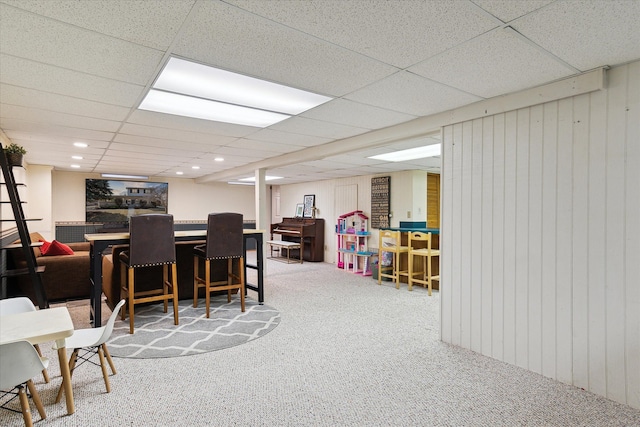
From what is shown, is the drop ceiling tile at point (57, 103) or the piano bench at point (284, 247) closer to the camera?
the drop ceiling tile at point (57, 103)

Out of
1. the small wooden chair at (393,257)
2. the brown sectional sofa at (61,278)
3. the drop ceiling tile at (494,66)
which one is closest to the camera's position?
the drop ceiling tile at (494,66)

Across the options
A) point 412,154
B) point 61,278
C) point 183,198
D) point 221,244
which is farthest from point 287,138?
point 183,198

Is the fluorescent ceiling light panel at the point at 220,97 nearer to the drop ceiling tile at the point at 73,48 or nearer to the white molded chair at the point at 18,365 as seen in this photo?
the drop ceiling tile at the point at 73,48

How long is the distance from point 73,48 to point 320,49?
4.67ft

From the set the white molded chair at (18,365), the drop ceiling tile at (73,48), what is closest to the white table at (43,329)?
the white molded chair at (18,365)

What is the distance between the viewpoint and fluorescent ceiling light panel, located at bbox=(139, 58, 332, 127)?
2.42m

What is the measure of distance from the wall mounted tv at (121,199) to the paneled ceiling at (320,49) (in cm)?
543

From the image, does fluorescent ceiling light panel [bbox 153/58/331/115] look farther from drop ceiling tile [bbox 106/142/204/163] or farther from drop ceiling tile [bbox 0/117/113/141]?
drop ceiling tile [bbox 106/142/204/163]

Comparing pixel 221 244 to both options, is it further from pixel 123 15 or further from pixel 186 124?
pixel 123 15

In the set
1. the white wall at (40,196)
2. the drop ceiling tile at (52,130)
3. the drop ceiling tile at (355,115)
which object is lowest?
the white wall at (40,196)

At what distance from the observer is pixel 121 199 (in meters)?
8.81

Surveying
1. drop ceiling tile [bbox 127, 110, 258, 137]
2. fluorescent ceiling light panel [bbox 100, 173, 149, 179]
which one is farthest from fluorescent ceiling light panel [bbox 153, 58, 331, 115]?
fluorescent ceiling light panel [bbox 100, 173, 149, 179]

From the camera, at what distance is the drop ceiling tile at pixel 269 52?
68.3 inches

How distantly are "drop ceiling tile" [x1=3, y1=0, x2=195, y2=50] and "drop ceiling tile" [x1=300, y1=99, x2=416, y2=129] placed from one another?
4.93 feet
